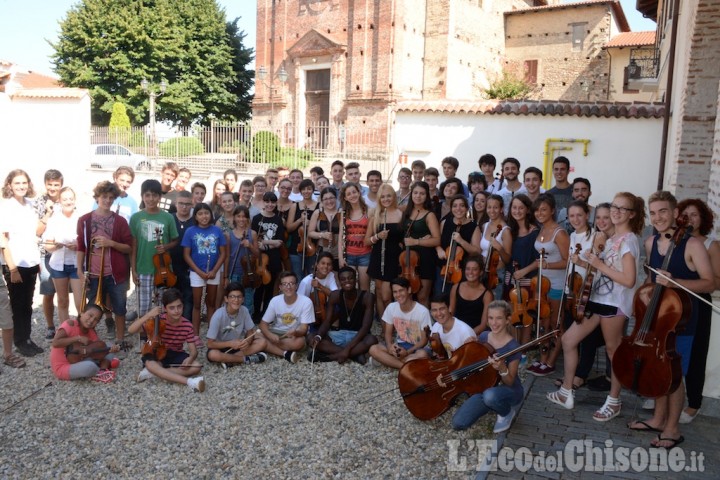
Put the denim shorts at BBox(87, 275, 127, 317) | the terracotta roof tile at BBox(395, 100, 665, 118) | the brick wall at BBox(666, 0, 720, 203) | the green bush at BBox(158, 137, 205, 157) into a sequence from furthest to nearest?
the green bush at BBox(158, 137, 205, 157) → the terracotta roof tile at BBox(395, 100, 665, 118) → the brick wall at BBox(666, 0, 720, 203) → the denim shorts at BBox(87, 275, 127, 317)

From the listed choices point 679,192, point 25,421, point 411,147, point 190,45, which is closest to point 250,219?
point 25,421

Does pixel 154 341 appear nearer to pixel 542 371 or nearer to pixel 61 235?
pixel 61 235

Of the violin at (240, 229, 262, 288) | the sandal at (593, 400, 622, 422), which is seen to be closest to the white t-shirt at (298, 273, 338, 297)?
the violin at (240, 229, 262, 288)

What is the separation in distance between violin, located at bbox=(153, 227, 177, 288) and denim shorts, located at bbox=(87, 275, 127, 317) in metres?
0.40

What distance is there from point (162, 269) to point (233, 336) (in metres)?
1.02

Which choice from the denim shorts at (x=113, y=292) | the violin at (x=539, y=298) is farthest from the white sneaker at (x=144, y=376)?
the violin at (x=539, y=298)

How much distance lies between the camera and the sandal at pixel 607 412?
4422 millimetres

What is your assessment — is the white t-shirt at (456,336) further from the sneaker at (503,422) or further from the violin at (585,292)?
the violin at (585,292)

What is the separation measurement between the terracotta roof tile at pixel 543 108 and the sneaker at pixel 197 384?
1061 cm

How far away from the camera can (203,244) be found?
6.25 meters

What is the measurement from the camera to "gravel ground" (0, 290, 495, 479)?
13.2 ft

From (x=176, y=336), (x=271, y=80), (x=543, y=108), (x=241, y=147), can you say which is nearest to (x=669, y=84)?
(x=543, y=108)

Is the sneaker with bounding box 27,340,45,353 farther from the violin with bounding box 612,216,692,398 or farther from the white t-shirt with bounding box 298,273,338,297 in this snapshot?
the violin with bounding box 612,216,692,398

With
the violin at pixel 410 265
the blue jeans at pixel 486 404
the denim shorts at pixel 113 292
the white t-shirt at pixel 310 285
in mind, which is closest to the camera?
the blue jeans at pixel 486 404
